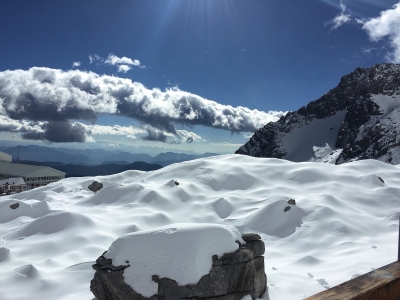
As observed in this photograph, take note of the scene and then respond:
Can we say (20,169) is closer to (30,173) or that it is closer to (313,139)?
(30,173)

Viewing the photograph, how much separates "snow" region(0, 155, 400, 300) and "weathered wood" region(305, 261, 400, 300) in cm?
274

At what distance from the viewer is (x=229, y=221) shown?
33.1 feet

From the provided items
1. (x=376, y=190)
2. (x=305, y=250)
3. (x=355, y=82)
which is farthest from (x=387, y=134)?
(x=305, y=250)

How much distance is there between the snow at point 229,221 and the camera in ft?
19.7

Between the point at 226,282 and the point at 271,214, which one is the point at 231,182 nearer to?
the point at 271,214

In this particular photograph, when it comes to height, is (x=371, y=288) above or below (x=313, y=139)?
below

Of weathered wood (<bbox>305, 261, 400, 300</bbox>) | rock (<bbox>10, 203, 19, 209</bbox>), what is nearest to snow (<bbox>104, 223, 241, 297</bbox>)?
weathered wood (<bbox>305, 261, 400, 300</bbox>)

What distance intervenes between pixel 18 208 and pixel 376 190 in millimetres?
14596

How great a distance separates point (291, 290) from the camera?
5.39 metres

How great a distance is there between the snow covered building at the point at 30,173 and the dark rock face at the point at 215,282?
118ft

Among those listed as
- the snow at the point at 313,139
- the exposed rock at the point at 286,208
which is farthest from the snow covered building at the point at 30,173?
the snow at the point at 313,139

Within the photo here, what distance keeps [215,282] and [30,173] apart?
38987mm

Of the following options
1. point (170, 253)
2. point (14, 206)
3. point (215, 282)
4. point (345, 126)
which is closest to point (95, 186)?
point (14, 206)

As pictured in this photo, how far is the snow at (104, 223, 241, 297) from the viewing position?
14.0 ft
